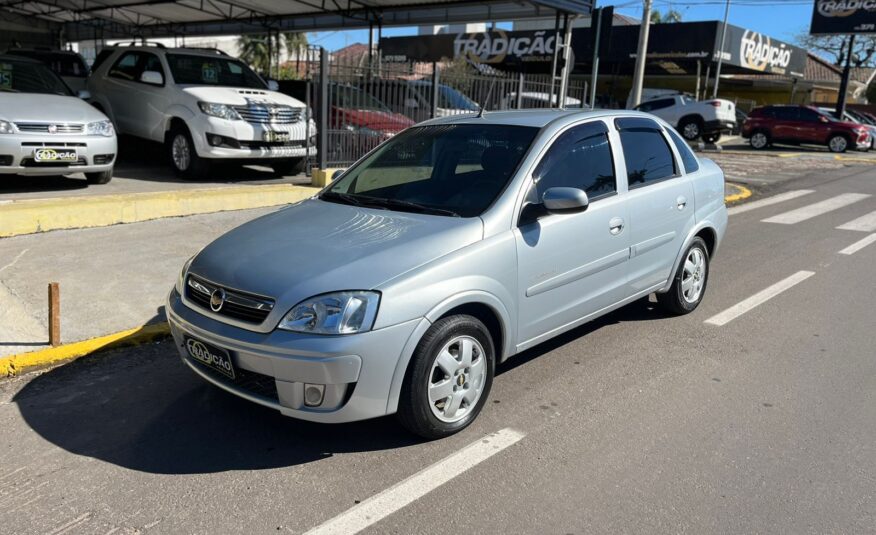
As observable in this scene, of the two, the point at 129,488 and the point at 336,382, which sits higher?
the point at 336,382

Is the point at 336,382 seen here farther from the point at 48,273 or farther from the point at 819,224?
the point at 819,224

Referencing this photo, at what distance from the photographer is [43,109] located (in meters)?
8.38

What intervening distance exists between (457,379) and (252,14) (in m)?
17.9

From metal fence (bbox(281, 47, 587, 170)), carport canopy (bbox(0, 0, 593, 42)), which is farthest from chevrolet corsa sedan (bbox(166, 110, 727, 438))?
carport canopy (bbox(0, 0, 593, 42))

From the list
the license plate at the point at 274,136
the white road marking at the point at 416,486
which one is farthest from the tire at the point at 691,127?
the white road marking at the point at 416,486

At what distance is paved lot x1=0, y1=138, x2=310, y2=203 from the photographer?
891 cm

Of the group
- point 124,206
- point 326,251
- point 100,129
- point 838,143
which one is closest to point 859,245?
point 326,251

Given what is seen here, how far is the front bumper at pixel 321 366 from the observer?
329 cm

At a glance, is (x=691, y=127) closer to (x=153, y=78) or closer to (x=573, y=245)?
(x=153, y=78)

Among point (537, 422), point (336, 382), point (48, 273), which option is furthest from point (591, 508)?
point (48, 273)

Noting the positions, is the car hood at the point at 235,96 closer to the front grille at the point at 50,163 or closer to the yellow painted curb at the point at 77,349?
the front grille at the point at 50,163

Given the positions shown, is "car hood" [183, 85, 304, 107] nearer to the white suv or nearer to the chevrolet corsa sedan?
the white suv

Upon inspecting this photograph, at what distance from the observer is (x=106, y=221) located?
7723mm

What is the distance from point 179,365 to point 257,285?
161 centimetres
